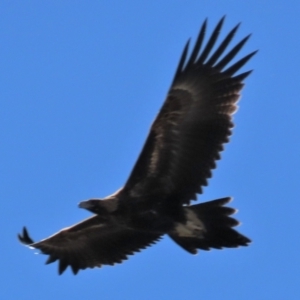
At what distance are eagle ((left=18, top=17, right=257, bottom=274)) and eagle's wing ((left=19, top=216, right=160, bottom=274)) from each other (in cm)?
90

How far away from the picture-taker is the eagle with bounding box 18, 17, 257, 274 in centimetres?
1617

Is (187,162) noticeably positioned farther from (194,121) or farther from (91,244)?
(91,244)

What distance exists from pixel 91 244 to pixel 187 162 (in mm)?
2235

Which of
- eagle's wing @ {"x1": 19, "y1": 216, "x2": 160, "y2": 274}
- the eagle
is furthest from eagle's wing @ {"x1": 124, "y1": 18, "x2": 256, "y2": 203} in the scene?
eagle's wing @ {"x1": 19, "y1": 216, "x2": 160, "y2": 274}

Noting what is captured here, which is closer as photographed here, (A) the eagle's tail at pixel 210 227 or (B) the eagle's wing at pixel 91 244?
(A) the eagle's tail at pixel 210 227

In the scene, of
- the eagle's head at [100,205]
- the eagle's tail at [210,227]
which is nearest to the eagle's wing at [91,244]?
the eagle's head at [100,205]

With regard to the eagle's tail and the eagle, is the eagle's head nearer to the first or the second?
the eagle

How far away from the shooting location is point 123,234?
1759 centimetres

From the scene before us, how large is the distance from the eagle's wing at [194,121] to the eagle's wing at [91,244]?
130 centimetres

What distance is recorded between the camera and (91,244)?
17.8 metres

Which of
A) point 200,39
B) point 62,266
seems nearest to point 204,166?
point 200,39

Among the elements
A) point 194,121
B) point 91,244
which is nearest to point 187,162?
point 194,121

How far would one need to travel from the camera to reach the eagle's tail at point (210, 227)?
16281mm

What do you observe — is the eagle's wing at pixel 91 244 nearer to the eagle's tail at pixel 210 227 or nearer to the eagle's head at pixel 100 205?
the eagle's head at pixel 100 205
